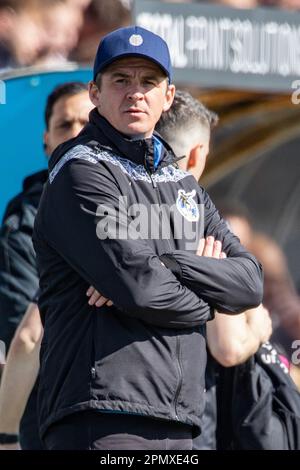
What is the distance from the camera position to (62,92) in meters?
4.57

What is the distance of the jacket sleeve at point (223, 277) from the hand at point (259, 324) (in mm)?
658

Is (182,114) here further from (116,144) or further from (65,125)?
(116,144)

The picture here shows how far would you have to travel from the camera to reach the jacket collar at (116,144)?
339 cm

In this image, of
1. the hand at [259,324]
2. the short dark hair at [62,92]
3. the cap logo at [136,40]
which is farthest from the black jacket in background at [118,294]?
the short dark hair at [62,92]

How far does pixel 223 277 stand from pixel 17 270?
1.21 meters

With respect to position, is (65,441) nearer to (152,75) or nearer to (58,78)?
(152,75)

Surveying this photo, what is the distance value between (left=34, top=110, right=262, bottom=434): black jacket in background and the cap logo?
24 cm

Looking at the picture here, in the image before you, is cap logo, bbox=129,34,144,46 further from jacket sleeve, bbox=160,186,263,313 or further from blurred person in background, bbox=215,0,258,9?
blurred person in background, bbox=215,0,258,9

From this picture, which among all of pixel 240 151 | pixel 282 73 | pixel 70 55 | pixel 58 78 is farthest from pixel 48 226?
pixel 240 151

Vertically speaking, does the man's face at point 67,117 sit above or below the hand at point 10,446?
above

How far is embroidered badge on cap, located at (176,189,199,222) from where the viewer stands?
3.41 metres

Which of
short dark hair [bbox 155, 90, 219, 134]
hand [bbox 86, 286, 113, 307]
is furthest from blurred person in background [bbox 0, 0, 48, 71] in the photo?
hand [bbox 86, 286, 113, 307]

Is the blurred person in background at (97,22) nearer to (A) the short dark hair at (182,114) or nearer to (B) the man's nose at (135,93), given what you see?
(A) the short dark hair at (182,114)

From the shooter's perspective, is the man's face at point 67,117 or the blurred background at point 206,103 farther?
the blurred background at point 206,103
